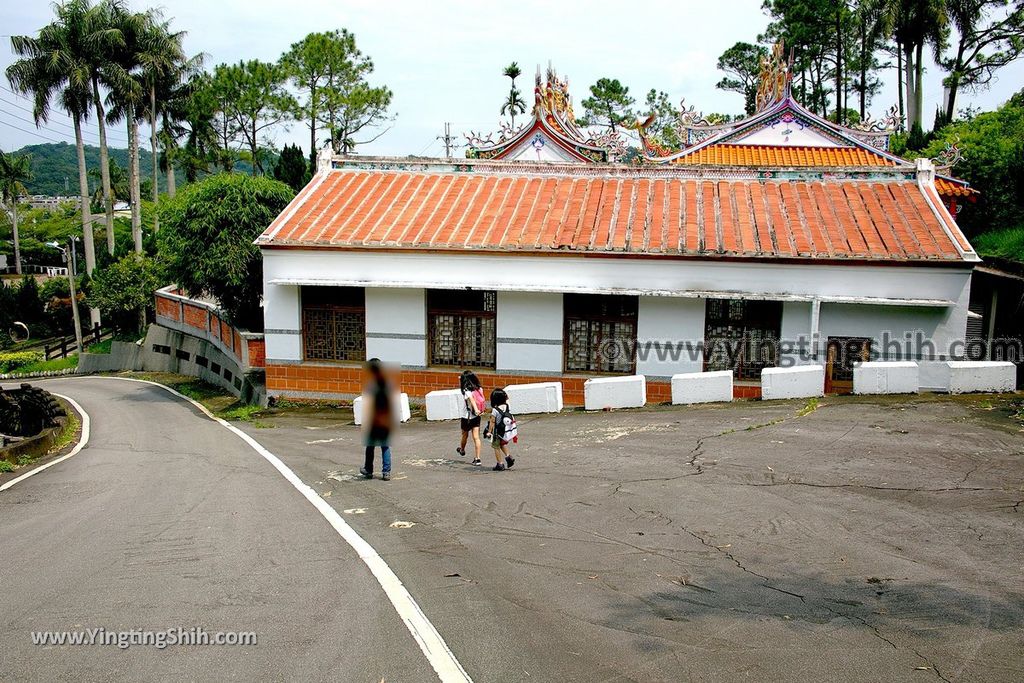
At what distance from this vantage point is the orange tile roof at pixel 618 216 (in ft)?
62.0

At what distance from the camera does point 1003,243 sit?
22.5 meters

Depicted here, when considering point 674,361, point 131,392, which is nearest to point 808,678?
point 674,361

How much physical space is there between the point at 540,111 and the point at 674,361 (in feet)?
51.7

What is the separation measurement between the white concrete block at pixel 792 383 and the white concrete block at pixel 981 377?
97.1 inches

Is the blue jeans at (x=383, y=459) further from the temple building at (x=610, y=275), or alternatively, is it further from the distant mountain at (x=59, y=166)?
the distant mountain at (x=59, y=166)

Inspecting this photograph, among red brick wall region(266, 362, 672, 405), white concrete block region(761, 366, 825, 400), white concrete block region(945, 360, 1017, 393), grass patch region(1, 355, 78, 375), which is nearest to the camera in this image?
white concrete block region(945, 360, 1017, 393)

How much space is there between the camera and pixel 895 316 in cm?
1845

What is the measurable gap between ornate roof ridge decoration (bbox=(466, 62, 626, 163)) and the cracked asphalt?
1889 cm

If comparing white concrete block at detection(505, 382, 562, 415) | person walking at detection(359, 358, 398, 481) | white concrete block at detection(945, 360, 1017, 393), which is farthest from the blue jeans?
white concrete block at detection(945, 360, 1017, 393)

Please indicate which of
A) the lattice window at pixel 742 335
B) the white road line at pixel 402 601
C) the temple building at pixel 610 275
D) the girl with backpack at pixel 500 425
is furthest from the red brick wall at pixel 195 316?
the girl with backpack at pixel 500 425

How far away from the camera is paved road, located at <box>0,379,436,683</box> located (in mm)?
5883

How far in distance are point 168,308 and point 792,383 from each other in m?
25.6

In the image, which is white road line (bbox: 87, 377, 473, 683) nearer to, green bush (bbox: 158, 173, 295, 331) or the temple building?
the temple building

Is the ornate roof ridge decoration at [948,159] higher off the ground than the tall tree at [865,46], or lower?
lower
